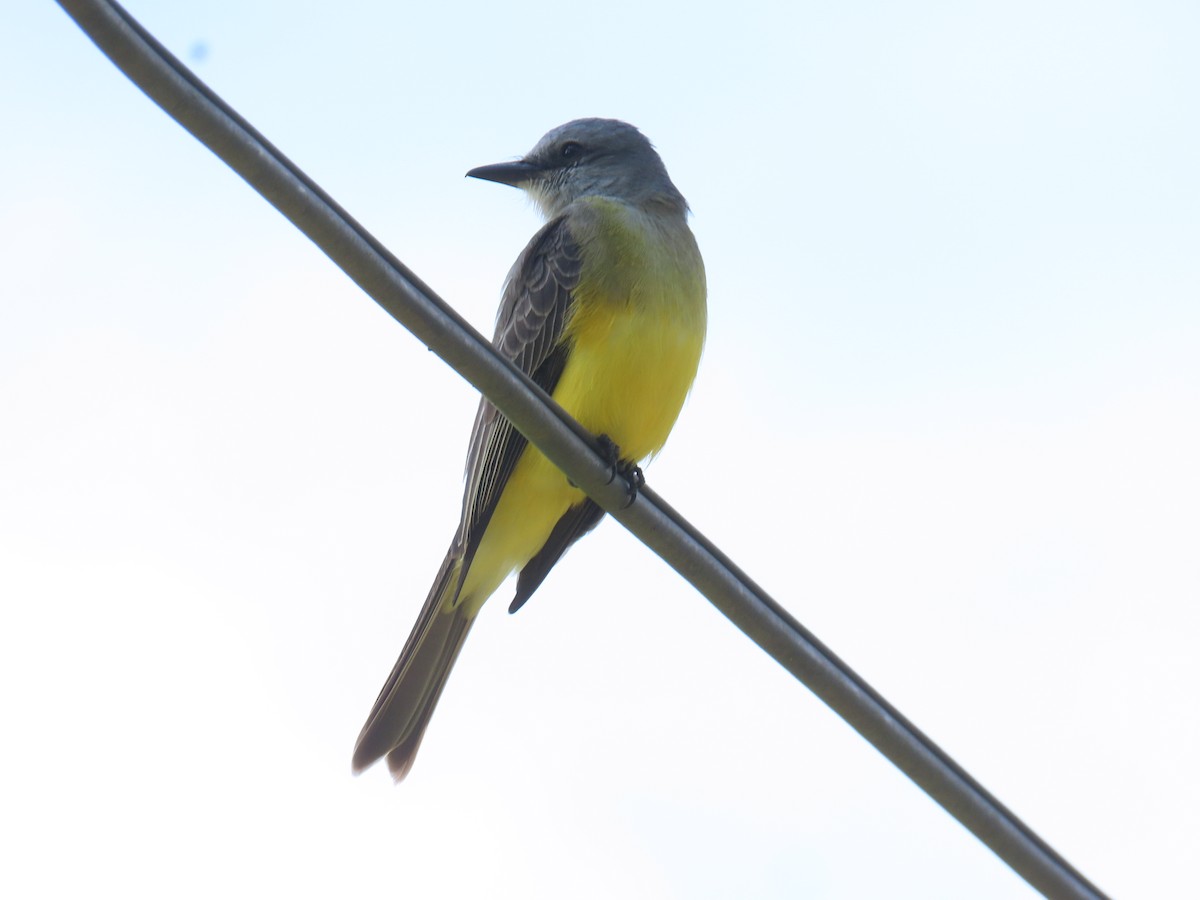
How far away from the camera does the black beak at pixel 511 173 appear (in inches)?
261

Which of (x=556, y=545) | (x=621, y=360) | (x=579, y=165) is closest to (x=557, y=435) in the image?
(x=621, y=360)

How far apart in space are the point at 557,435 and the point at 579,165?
143 inches

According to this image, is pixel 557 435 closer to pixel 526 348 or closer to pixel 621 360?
pixel 621 360

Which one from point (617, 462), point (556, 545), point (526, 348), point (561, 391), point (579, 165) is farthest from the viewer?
point (579, 165)

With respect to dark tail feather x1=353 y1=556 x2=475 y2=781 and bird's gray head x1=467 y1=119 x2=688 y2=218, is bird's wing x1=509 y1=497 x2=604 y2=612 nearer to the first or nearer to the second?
dark tail feather x1=353 y1=556 x2=475 y2=781

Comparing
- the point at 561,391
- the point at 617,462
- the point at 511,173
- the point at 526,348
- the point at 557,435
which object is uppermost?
the point at 511,173

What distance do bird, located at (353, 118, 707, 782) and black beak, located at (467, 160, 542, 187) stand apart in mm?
817

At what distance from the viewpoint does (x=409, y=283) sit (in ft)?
A: 8.69

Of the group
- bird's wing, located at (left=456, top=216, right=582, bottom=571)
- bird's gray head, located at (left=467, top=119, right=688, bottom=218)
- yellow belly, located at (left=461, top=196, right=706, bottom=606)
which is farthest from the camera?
bird's gray head, located at (left=467, top=119, right=688, bottom=218)

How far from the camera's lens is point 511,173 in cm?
662

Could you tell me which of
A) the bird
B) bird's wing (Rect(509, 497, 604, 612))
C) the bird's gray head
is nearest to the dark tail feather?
the bird

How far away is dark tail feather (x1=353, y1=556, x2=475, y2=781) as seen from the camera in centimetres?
532

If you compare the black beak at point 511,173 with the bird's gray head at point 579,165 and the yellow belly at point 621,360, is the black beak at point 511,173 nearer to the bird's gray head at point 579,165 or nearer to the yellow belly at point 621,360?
the bird's gray head at point 579,165

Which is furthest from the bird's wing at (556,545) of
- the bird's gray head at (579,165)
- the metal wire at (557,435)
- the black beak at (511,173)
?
the black beak at (511,173)
